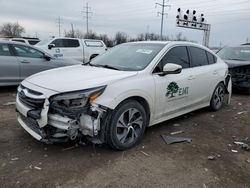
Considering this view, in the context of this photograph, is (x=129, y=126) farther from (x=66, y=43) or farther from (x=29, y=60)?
(x=66, y=43)

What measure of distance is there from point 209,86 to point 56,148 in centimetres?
354

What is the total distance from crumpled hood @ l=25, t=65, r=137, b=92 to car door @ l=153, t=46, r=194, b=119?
580mm

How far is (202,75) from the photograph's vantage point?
5.48m

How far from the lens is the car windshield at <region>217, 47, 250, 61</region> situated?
30.2 feet

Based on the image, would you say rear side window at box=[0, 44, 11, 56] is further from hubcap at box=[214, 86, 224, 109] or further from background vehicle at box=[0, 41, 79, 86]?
hubcap at box=[214, 86, 224, 109]

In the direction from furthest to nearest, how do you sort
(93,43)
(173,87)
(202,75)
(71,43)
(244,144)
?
1. (93,43)
2. (71,43)
3. (202,75)
4. (173,87)
5. (244,144)

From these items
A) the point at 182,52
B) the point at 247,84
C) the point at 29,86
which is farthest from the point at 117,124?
the point at 247,84

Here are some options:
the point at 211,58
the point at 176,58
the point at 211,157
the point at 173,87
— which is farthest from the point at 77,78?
the point at 211,58

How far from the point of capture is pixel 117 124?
3.80m

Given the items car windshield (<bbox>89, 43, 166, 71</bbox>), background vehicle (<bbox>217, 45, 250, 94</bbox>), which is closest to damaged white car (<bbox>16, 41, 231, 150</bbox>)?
car windshield (<bbox>89, 43, 166, 71</bbox>)

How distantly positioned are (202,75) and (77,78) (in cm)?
280

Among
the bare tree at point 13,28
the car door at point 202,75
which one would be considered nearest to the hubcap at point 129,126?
the car door at point 202,75

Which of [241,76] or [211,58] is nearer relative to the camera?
[211,58]

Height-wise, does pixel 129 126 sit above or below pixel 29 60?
below
